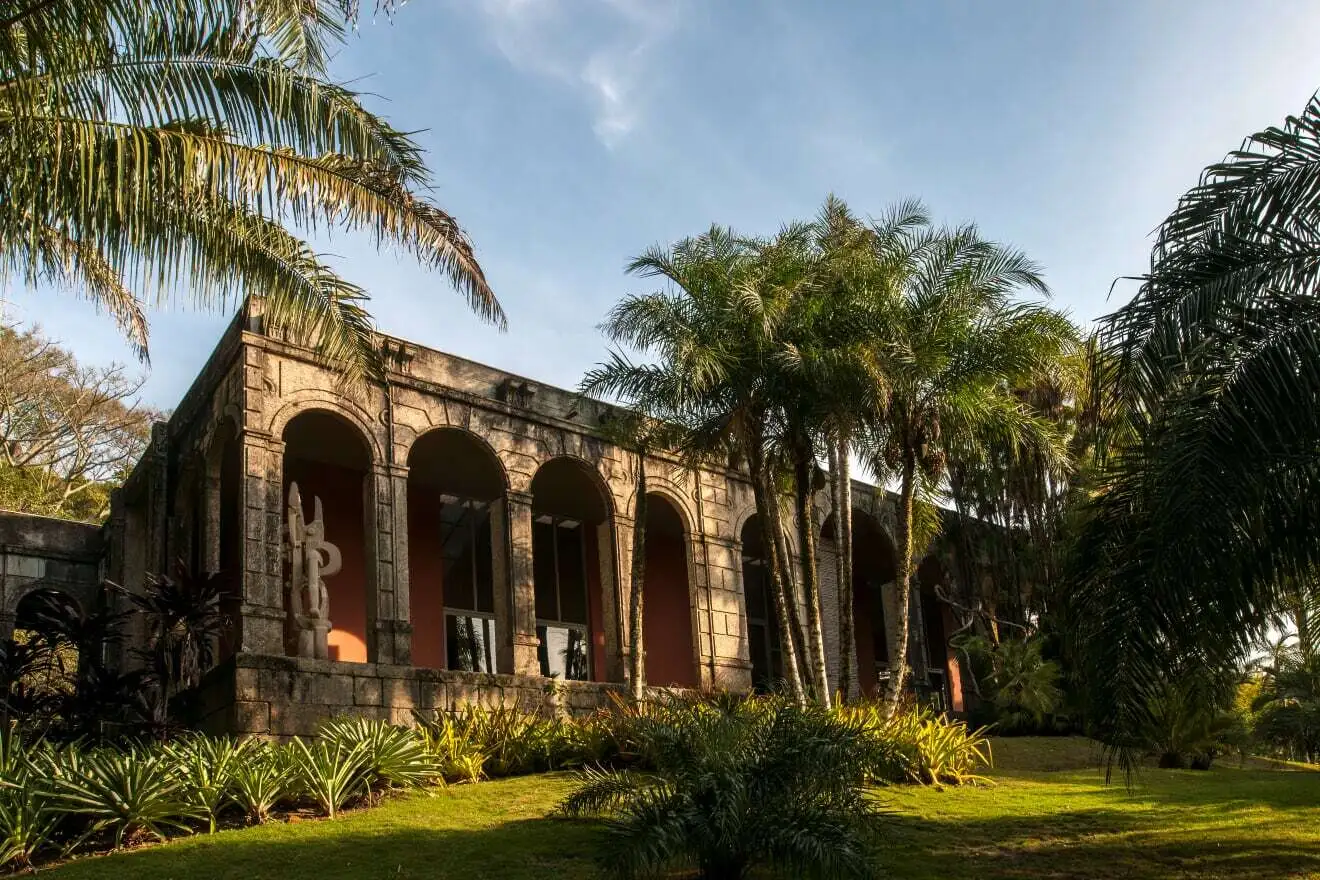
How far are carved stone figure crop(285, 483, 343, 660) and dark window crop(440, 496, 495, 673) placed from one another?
17.4 feet

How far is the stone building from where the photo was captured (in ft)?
47.3

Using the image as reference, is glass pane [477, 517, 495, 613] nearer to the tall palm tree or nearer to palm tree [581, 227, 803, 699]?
palm tree [581, 227, 803, 699]

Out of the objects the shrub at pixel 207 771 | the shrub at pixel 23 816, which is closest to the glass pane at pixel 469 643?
the shrub at pixel 207 771

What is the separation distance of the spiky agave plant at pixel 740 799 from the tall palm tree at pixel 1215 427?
1.81 metres

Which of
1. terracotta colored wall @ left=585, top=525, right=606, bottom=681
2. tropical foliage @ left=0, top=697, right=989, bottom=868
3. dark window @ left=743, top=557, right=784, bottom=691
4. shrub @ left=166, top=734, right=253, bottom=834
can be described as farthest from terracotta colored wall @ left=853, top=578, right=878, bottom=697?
shrub @ left=166, top=734, right=253, bottom=834

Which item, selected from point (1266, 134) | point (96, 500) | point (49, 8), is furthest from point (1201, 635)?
point (96, 500)

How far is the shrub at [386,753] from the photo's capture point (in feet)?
39.1

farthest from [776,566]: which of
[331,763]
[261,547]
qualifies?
[331,763]

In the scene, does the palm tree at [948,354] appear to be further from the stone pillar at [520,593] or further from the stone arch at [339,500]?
the stone arch at [339,500]

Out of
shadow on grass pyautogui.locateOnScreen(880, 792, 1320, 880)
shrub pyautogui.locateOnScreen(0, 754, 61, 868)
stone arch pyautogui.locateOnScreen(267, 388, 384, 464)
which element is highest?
stone arch pyautogui.locateOnScreen(267, 388, 384, 464)

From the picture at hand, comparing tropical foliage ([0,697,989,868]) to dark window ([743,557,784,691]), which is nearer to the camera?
tropical foliage ([0,697,989,868])

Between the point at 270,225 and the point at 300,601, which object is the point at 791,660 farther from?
the point at 270,225

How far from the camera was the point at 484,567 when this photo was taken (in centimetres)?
2070

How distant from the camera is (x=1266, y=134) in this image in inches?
332
